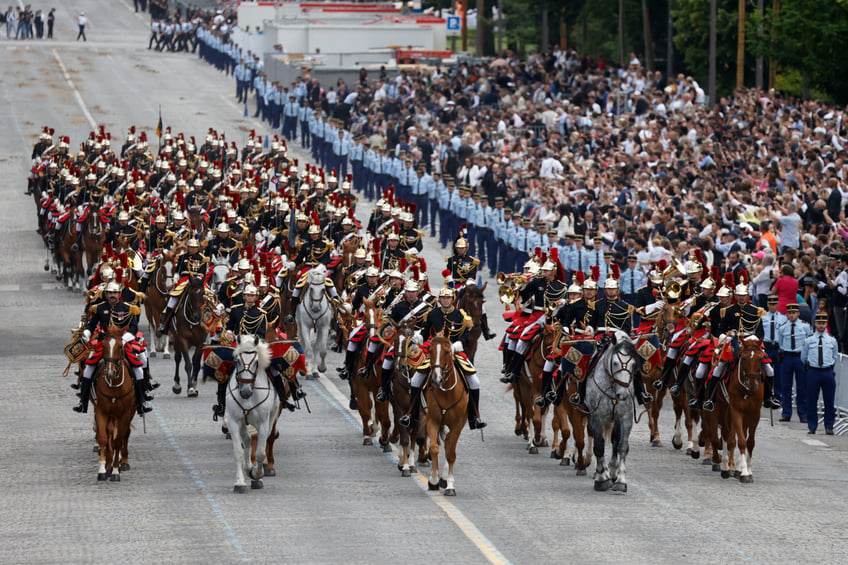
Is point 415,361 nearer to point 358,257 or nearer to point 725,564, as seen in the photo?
point 725,564

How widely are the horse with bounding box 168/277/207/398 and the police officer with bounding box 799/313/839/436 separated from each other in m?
9.95

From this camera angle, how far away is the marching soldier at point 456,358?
2464 cm

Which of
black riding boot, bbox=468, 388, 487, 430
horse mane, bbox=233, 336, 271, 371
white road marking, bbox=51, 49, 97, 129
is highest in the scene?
white road marking, bbox=51, 49, 97, 129

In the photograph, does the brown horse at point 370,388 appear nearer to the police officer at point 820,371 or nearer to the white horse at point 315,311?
the white horse at point 315,311

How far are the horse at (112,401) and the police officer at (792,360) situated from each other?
1088 cm

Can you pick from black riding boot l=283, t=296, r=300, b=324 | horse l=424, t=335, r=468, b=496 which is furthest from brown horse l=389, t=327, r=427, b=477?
black riding boot l=283, t=296, r=300, b=324

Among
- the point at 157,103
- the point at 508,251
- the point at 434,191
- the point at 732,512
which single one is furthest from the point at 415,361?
the point at 157,103

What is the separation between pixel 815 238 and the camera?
34.0m

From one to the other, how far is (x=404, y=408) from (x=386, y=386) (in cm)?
57

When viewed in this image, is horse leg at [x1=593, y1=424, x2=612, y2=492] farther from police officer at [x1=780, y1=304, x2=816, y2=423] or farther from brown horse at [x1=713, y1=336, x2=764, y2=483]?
police officer at [x1=780, y1=304, x2=816, y2=423]

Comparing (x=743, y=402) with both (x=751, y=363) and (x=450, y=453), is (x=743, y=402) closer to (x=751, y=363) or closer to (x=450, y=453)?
(x=751, y=363)

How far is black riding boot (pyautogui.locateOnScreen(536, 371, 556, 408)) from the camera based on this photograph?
2611 cm

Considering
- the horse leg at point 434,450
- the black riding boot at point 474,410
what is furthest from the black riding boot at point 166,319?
the horse leg at point 434,450

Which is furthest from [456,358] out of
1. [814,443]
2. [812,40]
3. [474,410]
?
[812,40]
